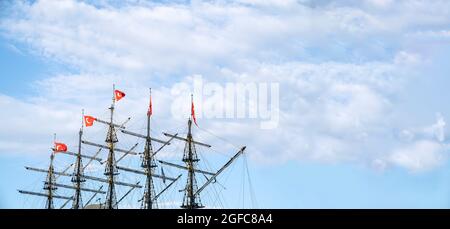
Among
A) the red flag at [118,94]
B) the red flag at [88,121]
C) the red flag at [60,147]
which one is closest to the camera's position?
the red flag at [118,94]

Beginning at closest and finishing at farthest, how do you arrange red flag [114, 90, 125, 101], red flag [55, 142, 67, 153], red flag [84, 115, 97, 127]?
red flag [114, 90, 125, 101] < red flag [84, 115, 97, 127] < red flag [55, 142, 67, 153]

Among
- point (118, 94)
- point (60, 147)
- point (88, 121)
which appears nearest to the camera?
point (118, 94)

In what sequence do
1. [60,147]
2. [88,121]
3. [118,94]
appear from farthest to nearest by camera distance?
[60,147] < [88,121] < [118,94]

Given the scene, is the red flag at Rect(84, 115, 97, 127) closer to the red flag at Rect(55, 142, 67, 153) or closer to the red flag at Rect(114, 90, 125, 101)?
the red flag at Rect(114, 90, 125, 101)

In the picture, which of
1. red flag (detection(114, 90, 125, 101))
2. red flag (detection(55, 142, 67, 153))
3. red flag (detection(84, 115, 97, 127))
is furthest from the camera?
red flag (detection(55, 142, 67, 153))

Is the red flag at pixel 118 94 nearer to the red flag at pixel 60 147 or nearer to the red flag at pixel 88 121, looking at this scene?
the red flag at pixel 88 121

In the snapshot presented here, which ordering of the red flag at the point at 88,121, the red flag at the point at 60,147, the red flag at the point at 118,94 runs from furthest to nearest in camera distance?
the red flag at the point at 60,147, the red flag at the point at 88,121, the red flag at the point at 118,94

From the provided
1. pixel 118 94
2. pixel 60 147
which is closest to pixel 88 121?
pixel 118 94

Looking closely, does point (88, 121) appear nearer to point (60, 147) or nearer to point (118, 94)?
point (118, 94)
